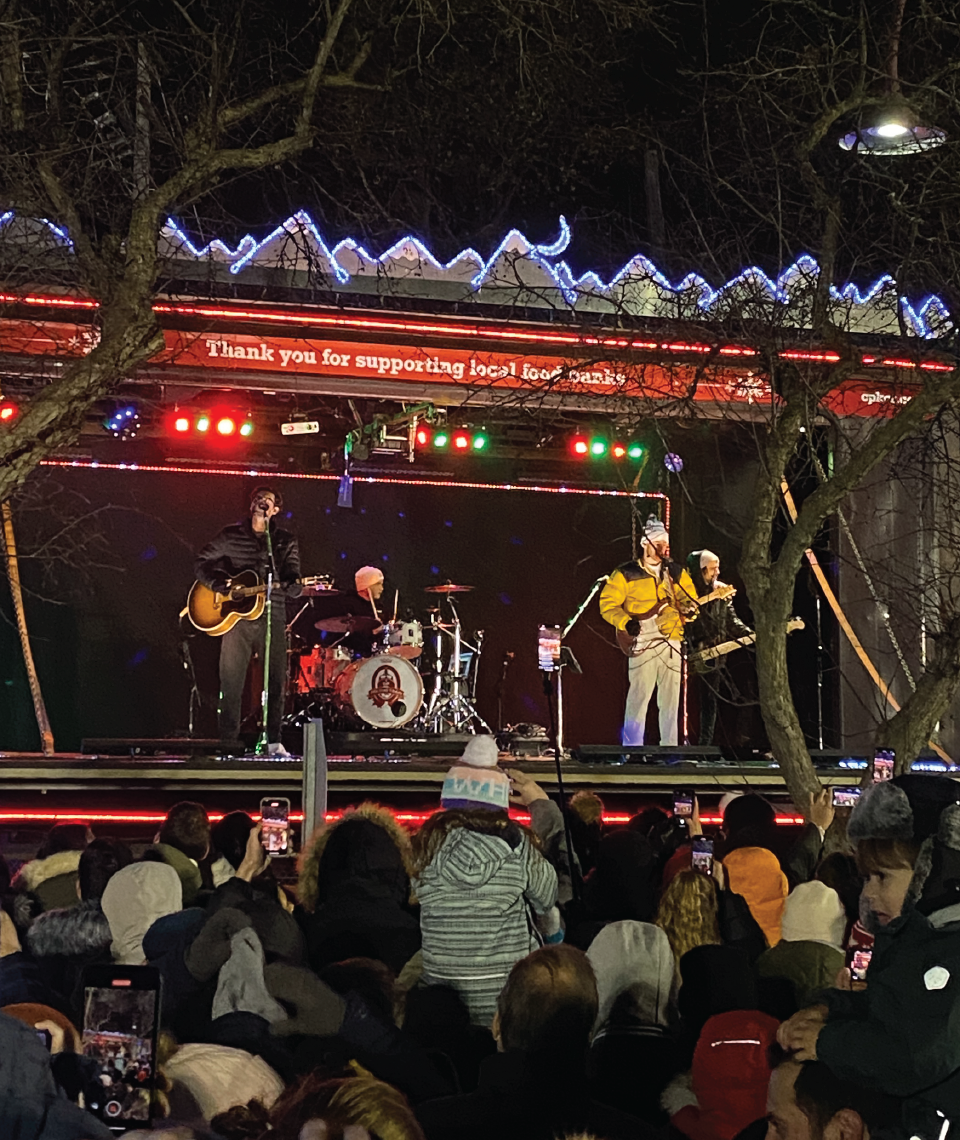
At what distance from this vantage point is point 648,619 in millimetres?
13875

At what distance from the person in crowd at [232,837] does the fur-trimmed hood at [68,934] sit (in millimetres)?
2272

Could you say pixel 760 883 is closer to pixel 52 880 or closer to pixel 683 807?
pixel 683 807

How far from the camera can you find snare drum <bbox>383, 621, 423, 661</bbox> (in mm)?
14492

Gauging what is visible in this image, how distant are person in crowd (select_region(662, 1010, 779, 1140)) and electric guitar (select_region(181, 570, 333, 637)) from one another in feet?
32.5

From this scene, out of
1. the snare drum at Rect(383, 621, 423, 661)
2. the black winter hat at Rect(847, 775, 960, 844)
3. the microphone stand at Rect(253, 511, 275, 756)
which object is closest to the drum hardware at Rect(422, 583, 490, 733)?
the snare drum at Rect(383, 621, 423, 661)

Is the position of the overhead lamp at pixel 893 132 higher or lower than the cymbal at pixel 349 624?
higher

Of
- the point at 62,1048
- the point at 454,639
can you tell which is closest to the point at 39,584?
the point at 454,639

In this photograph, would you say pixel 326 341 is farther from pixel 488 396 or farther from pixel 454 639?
pixel 454 639

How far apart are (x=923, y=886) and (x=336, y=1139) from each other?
176 cm

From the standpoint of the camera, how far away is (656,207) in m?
12.3

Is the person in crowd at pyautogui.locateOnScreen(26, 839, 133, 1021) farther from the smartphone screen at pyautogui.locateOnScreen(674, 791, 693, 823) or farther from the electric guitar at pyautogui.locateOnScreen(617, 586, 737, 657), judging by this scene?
the electric guitar at pyautogui.locateOnScreen(617, 586, 737, 657)

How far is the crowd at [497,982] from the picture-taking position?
265 cm

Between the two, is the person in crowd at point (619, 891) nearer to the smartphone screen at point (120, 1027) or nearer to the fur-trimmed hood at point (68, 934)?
the fur-trimmed hood at point (68, 934)

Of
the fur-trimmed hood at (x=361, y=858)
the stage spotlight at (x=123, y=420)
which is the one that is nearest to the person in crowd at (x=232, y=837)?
the fur-trimmed hood at (x=361, y=858)
